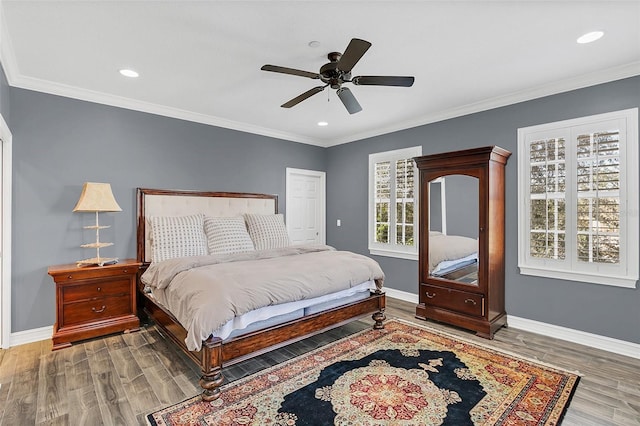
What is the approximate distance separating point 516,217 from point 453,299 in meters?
1.19

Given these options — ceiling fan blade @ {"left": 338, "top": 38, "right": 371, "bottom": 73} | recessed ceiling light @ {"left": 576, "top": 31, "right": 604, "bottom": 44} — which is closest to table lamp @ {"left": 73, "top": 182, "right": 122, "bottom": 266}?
ceiling fan blade @ {"left": 338, "top": 38, "right": 371, "bottom": 73}

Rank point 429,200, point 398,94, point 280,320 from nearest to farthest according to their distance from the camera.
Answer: point 280,320
point 398,94
point 429,200

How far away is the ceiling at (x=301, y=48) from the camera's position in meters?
2.06

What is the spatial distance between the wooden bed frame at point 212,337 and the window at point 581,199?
73.4 inches

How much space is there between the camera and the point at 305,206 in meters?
5.69

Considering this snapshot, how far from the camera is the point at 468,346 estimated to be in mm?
2998

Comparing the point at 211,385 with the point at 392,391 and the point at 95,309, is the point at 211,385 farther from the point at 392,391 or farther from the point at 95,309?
the point at 95,309

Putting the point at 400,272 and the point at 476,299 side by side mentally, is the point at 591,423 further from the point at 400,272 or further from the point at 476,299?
the point at 400,272

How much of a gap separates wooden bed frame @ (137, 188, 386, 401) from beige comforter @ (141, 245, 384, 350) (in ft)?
0.54

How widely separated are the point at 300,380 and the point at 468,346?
5.57 feet

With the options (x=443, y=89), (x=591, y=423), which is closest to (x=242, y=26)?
(x=443, y=89)

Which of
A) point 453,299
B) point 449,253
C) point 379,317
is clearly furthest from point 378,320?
point 449,253

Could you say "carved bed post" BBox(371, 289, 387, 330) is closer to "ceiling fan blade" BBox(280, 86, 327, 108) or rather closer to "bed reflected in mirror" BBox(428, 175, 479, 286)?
"bed reflected in mirror" BBox(428, 175, 479, 286)

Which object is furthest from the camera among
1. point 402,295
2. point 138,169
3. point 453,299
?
point 402,295
